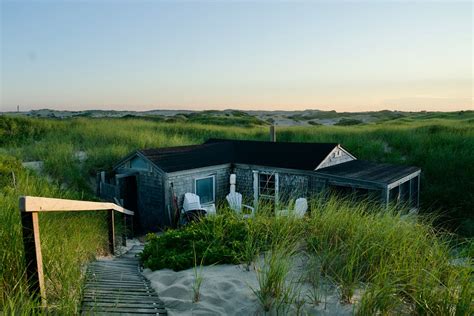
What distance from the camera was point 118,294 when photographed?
3.51 metres

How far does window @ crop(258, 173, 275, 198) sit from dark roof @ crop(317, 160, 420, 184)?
200 cm

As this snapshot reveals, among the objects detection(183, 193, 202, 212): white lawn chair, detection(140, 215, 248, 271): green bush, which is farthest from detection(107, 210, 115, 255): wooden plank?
detection(183, 193, 202, 212): white lawn chair

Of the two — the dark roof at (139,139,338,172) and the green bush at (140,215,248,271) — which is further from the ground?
the dark roof at (139,139,338,172)

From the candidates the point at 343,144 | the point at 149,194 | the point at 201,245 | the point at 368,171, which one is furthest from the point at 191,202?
the point at 343,144

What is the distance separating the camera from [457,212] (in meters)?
14.9

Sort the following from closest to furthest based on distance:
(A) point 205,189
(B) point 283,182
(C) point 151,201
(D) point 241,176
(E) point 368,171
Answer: (E) point 368,171 < (B) point 283,182 < (C) point 151,201 < (A) point 205,189 < (D) point 241,176

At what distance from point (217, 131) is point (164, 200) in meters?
15.8

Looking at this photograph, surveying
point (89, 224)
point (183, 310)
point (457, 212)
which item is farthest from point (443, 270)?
point (457, 212)

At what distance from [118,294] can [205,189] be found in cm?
1041

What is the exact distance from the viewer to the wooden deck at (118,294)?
3.24m

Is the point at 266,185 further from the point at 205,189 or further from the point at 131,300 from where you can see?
the point at 131,300

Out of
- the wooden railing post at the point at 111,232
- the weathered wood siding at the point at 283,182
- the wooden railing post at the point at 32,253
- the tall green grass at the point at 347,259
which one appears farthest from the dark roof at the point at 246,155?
the wooden railing post at the point at 32,253

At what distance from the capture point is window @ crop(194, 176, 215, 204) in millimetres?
13695

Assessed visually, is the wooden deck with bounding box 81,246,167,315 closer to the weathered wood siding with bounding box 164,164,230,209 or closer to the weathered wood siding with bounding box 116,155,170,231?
the weathered wood siding with bounding box 164,164,230,209
